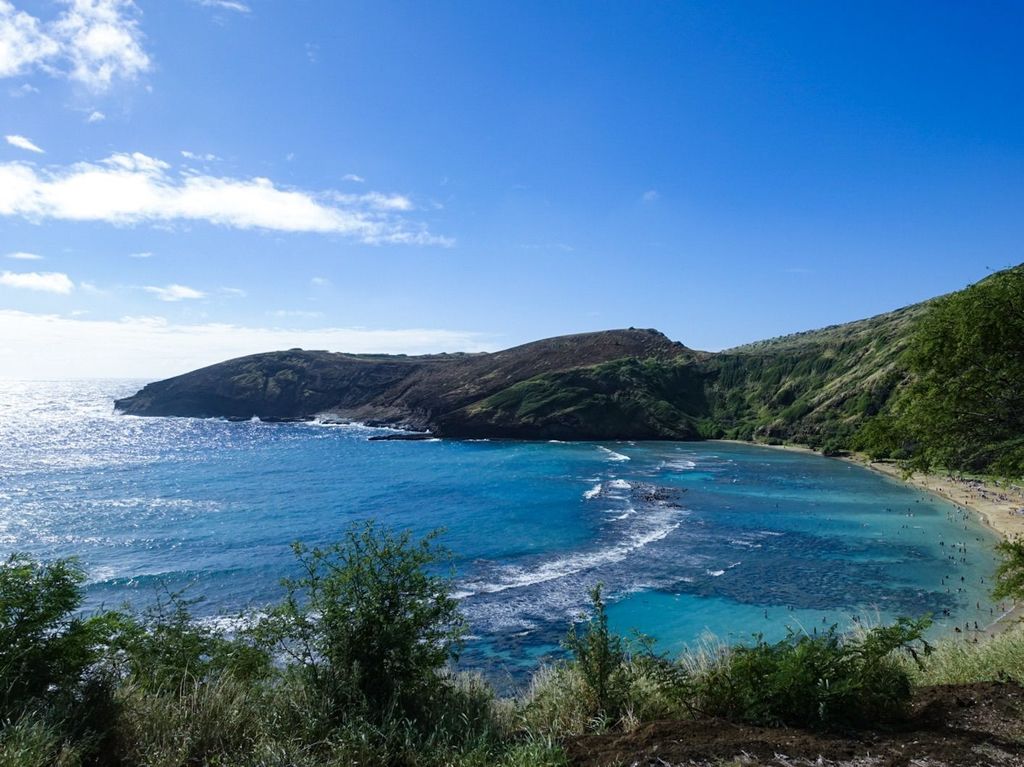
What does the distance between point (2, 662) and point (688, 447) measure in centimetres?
12274

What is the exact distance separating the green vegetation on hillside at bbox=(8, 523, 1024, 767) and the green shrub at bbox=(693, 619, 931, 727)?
2 cm

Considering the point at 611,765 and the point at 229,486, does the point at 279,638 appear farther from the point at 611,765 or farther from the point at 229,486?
the point at 229,486

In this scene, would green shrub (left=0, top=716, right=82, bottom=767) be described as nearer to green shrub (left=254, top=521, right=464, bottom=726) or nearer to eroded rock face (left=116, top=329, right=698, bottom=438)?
green shrub (left=254, top=521, right=464, bottom=726)

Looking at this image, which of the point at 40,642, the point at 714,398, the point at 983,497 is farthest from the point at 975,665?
the point at 714,398

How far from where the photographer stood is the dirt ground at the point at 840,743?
7.41 m

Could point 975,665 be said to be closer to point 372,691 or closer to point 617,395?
point 372,691

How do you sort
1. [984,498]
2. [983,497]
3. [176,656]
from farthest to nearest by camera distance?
[983,497] < [984,498] < [176,656]

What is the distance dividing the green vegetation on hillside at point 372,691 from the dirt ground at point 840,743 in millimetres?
498

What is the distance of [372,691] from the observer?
974 cm

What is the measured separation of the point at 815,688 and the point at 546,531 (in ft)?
156

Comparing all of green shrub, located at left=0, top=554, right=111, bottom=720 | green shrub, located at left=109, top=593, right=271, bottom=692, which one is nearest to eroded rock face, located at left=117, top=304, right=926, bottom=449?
green shrub, located at left=109, top=593, right=271, bottom=692

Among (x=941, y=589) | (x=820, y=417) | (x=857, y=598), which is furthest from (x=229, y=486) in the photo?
(x=820, y=417)

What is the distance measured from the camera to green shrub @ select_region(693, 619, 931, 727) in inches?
347

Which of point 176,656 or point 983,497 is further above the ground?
point 176,656
